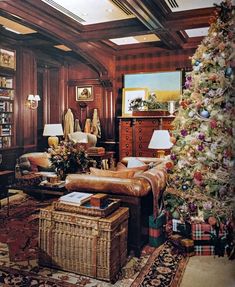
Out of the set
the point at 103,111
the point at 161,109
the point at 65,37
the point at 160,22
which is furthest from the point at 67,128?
the point at 160,22

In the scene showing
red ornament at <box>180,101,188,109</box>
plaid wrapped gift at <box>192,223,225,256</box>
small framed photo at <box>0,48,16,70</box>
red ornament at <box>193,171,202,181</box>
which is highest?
small framed photo at <box>0,48,16,70</box>

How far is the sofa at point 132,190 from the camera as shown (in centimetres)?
272

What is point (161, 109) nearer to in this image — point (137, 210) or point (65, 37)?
point (65, 37)

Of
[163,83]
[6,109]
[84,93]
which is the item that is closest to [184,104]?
[163,83]

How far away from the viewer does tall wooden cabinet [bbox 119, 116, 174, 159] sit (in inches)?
244

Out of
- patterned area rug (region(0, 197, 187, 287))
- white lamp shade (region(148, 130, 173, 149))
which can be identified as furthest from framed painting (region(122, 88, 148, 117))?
patterned area rug (region(0, 197, 187, 287))

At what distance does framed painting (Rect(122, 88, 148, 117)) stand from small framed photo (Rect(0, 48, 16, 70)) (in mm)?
2390

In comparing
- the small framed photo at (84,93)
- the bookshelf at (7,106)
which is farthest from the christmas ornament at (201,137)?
the small framed photo at (84,93)

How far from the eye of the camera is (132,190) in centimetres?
270

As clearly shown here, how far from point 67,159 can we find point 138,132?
96.4 inches

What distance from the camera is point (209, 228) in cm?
283

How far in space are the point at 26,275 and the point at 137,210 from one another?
1.05 meters

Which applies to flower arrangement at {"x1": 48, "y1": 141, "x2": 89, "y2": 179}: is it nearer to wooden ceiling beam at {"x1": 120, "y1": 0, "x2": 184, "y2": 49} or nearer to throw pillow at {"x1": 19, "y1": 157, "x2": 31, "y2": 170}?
throw pillow at {"x1": 19, "y1": 157, "x2": 31, "y2": 170}

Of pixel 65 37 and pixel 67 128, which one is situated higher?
pixel 65 37
